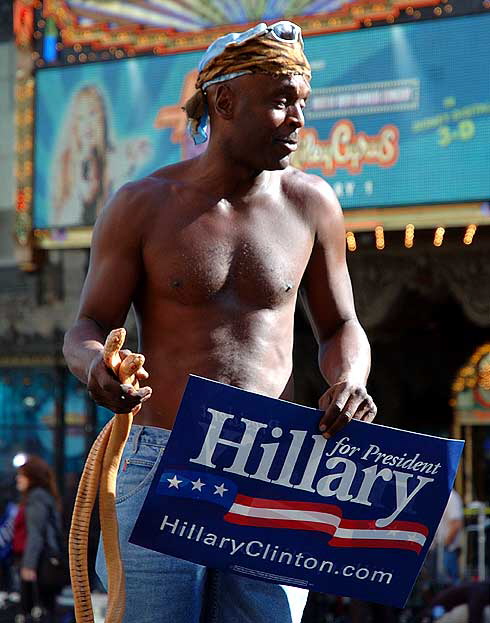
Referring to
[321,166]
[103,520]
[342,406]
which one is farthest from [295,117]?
[321,166]

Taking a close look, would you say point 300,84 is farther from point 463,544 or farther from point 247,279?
point 463,544

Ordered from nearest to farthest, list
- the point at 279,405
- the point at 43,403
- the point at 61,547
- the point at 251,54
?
the point at 279,405 → the point at 251,54 → the point at 61,547 → the point at 43,403

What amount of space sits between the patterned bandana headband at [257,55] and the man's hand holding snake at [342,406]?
0.66m

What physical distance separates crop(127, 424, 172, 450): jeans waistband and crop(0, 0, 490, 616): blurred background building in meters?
7.46

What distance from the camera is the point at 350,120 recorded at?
32.9 ft

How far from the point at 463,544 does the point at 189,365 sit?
9229 mm

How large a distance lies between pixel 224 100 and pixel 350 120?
770 centimetres

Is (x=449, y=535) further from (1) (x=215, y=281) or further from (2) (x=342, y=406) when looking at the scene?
(2) (x=342, y=406)

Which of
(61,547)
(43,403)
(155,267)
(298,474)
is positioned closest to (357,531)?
(298,474)

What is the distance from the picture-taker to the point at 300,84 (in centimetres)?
244

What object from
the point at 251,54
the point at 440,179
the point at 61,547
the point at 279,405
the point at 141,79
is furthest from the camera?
the point at 141,79

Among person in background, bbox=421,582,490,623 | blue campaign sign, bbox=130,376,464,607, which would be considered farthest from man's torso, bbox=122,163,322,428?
person in background, bbox=421,582,490,623

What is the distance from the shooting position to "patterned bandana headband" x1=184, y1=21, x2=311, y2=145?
241 cm

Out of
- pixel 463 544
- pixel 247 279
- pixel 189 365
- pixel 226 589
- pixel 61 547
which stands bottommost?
pixel 463 544
